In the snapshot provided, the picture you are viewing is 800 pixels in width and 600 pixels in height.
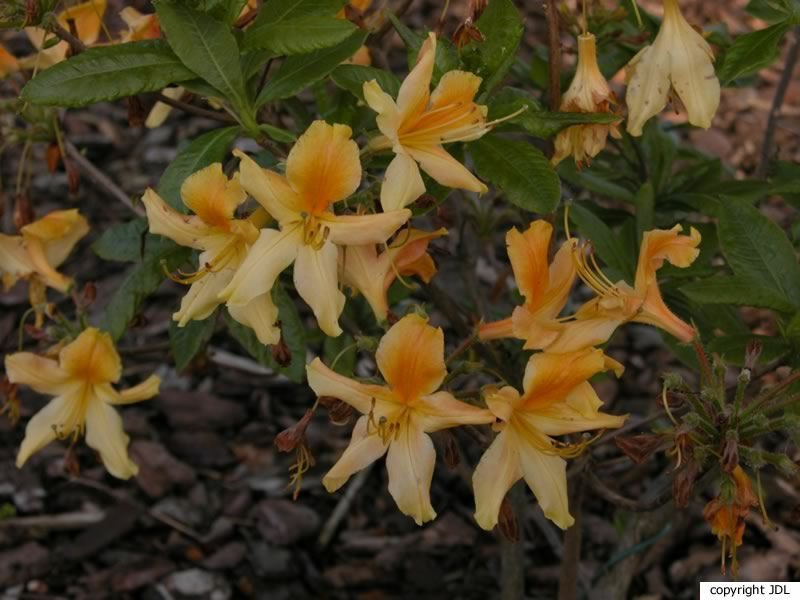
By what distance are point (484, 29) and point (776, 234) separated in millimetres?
645

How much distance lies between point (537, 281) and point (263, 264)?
0.43m

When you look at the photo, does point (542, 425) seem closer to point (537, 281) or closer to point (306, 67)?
point (537, 281)

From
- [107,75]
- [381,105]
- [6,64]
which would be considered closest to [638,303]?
[381,105]

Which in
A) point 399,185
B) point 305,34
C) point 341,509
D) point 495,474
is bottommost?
point 341,509

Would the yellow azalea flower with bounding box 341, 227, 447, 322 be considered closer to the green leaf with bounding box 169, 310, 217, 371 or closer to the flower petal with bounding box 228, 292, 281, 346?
the flower petal with bounding box 228, 292, 281, 346

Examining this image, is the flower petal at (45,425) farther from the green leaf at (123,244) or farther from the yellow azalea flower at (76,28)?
the yellow azalea flower at (76,28)

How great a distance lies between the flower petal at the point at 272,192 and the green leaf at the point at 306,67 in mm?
337

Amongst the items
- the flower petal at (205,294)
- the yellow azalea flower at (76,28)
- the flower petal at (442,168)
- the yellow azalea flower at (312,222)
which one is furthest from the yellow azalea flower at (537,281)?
the yellow azalea flower at (76,28)

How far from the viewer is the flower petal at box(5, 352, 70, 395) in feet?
7.64

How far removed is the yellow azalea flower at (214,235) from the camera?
6.02 ft

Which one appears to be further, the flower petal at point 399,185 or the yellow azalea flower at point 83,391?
the yellow azalea flower at point 83,391

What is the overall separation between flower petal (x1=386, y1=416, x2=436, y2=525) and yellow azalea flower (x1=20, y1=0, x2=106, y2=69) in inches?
43.5

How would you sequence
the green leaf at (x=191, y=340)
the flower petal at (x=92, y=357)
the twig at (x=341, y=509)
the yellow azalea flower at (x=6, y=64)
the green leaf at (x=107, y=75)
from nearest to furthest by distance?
the green leaf at (x=107, y=75)
the flower petal at (x=92, y=357)
the green leaf at (x=191, y=340)
the yellow azalea flower at (x=6, y=64)
the twig at (x=341, y=509)

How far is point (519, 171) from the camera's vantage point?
79.4 inches
